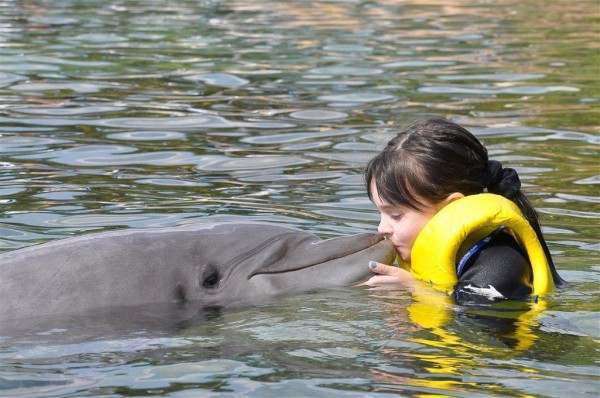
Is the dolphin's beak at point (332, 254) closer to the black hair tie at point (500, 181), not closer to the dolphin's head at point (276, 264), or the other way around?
the dolphin's head at point (276, 264)

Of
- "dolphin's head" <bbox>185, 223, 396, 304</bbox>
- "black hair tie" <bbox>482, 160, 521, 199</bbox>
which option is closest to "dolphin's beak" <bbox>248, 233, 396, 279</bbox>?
"dolphin's head" <bbox>185, 223, 396, 304</bbox>

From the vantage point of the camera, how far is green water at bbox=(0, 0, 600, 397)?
5160mm

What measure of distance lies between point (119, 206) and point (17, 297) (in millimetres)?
2996

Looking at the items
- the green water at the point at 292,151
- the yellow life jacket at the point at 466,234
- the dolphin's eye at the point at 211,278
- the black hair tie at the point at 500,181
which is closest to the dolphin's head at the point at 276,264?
the dolphin's eye at the point at 211,278

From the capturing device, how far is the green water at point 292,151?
16.9 ft

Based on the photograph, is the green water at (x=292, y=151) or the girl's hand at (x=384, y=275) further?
the girl's hand at (x=384, y=275)

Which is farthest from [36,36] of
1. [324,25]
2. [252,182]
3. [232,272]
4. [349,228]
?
[232,272]

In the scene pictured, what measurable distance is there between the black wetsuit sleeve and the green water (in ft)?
0.44

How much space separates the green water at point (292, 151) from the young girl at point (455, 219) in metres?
0.18

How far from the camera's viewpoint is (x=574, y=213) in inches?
343

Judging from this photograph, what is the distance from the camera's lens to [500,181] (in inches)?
256

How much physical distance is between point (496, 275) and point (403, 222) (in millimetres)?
624

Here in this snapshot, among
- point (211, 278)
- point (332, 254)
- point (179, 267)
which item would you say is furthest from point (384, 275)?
point (179, 267)

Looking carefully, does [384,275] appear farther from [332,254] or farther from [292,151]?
[292,151]
